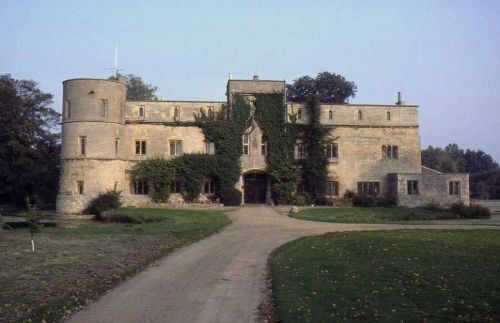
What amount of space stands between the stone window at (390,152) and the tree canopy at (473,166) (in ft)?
101

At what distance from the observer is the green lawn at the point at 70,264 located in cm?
926

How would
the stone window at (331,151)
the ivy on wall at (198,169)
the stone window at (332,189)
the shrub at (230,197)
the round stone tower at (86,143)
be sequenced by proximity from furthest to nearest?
the stone window at (331,151) → the stone window at (332,189) → the ivy on wall at (198,169) → the shrub at (230,197) → the round stone tower at (86,143)

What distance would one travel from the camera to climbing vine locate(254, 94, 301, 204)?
1544 inches

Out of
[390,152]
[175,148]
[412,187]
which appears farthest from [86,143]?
[412,187]

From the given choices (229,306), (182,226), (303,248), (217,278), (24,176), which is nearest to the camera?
(229,306)

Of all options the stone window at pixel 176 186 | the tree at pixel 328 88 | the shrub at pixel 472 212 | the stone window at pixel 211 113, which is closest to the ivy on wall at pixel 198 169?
the stone window at pixel 176 186

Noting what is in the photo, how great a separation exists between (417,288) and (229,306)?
3.80 m

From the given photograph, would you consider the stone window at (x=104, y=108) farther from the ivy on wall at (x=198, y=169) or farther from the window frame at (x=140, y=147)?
the ivy on wall at (x=198, y=169)

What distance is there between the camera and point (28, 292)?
1012 cm

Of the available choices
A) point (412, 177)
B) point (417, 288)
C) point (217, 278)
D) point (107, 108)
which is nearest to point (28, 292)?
point (217, 278)

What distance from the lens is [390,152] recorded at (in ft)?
137

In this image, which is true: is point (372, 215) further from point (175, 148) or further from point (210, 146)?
point (175, 148)

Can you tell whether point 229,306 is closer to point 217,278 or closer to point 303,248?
point 217,278

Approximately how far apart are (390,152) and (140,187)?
67.9 ft
